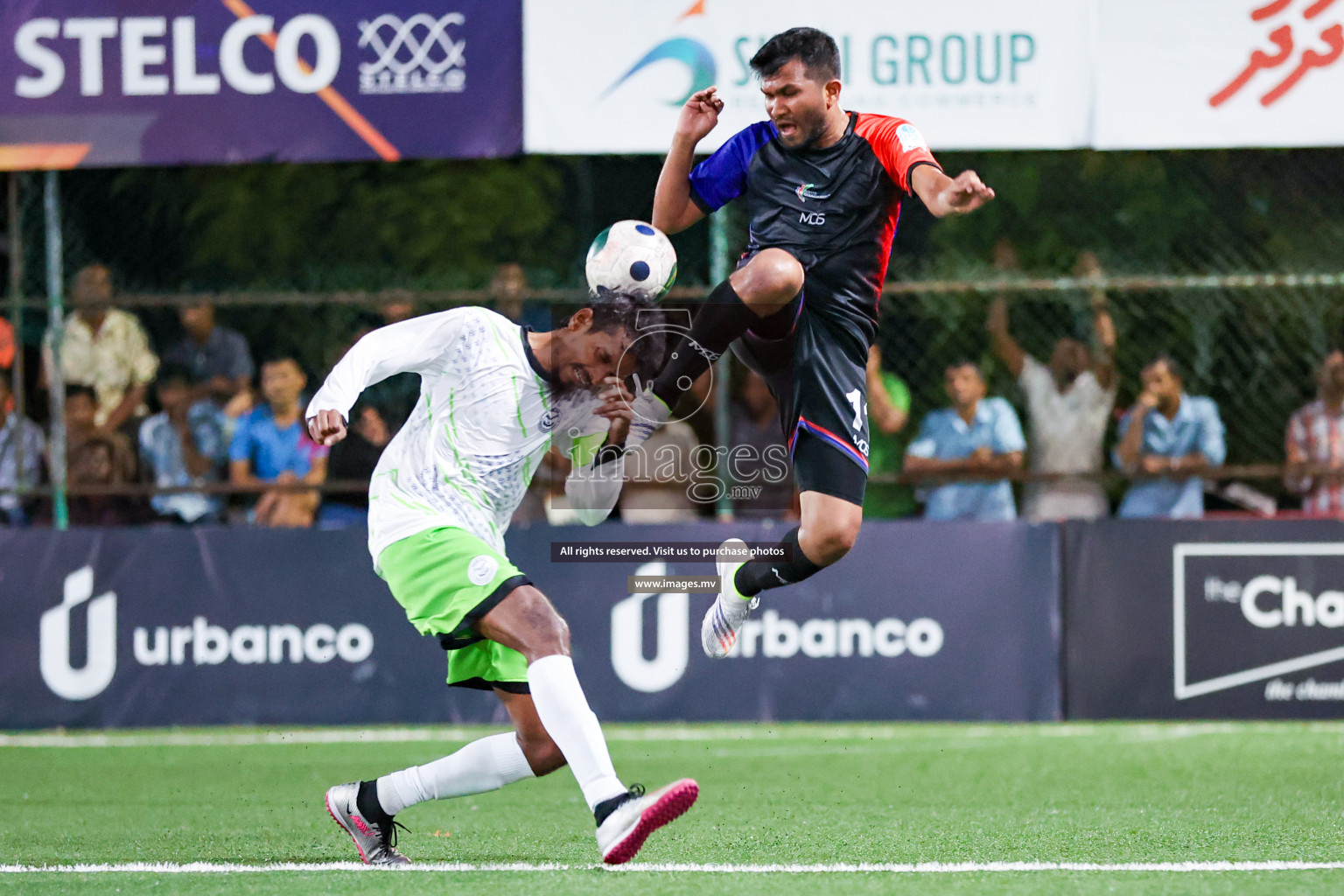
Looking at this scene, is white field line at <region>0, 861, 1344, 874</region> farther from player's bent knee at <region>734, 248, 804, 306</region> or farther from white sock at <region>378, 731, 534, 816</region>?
player's bent knee at <region>734, 248, 804, 306</region>

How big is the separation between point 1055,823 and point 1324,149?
5732mm

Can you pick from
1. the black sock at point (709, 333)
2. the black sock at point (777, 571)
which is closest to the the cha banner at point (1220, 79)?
the black sock at point (777, 571)

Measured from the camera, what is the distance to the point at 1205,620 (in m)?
9.70

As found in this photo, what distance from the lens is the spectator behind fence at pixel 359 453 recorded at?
9.95 m

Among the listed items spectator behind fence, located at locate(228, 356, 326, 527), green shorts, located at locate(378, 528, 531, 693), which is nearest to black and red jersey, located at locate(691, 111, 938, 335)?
green shorts, located at locate(378, 528, 531, 693)

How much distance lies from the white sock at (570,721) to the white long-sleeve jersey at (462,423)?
546 millimetres

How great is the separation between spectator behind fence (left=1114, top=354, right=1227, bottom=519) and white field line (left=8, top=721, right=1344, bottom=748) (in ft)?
4.04

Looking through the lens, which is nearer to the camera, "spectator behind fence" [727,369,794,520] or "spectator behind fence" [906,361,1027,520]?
"spectator behind fence" [906,361,1027,520]

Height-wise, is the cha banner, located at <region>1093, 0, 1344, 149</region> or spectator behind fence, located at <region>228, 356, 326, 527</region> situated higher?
the cha banner, located at <region>1093, 0, 1344, 149</region>

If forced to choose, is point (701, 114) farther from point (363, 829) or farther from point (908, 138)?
point (363, 829)

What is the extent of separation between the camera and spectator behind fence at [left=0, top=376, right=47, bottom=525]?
32.4 ft

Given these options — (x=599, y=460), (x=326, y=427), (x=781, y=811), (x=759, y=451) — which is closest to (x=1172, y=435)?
(x=759, y=451)

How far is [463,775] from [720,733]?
419cm

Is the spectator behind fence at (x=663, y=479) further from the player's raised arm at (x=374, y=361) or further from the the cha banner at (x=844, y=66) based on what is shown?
the player's raised arm at (x=374, y=361)
